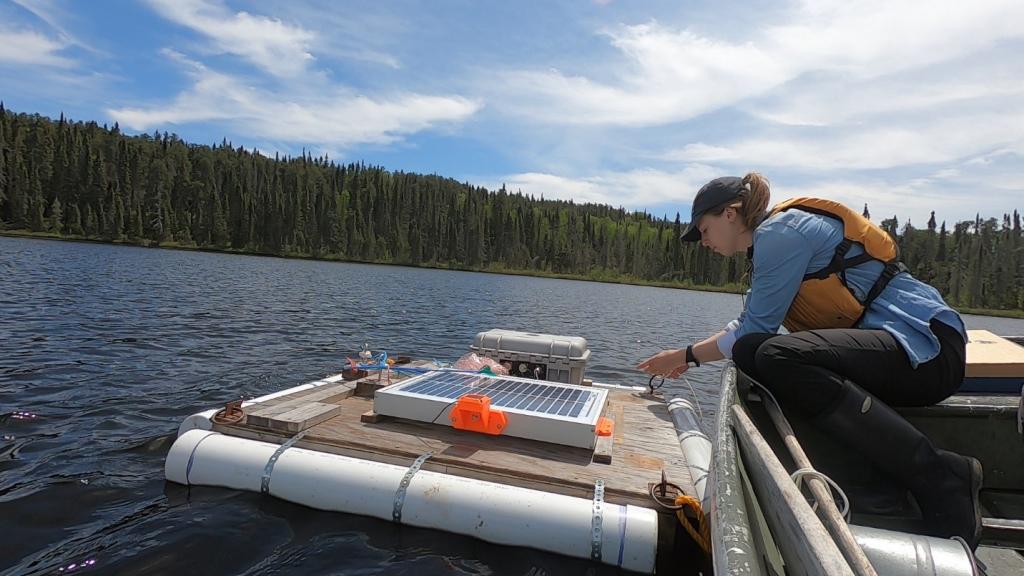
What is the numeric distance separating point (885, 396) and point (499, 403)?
408 centimetres

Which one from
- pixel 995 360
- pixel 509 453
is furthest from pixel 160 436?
pixel 995 360

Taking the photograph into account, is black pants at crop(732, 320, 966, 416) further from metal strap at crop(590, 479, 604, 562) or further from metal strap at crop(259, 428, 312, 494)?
metal strap at crop(259, 428, 312, 494)

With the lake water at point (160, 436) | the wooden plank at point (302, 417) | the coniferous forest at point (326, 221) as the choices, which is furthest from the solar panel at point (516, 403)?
the coniferous forest at point (326, 221)

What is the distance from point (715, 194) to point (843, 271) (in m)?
1.01

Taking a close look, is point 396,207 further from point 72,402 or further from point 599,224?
point 72,402

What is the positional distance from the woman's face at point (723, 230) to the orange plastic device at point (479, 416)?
3.19 meters

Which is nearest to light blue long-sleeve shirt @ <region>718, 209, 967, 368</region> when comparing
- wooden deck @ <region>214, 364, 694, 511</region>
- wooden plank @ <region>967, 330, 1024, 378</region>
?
wooden plank @ <region>967, 330, 1024, 378</region>

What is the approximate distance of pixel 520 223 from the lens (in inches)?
6294

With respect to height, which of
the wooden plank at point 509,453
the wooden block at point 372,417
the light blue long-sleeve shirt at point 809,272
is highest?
the light blue long-sleeve shirt at point 809,272

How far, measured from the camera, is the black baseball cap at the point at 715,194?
13.0ft

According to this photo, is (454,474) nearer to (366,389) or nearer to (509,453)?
(509,453)

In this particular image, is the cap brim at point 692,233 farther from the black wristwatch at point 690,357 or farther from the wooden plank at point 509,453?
the wooden plank at point 509,453

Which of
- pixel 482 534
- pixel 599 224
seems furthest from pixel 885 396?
pixel 599 224

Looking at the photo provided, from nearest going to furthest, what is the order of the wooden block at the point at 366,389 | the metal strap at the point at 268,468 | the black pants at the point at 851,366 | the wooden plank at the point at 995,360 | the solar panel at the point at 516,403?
the black pants at the point at 851,366 → the wooden plank at the point at 995,360 → the metal strap at the point at 268,468 → the solar panel at the point at 516,403 → the wooden block at the point at 366,389
